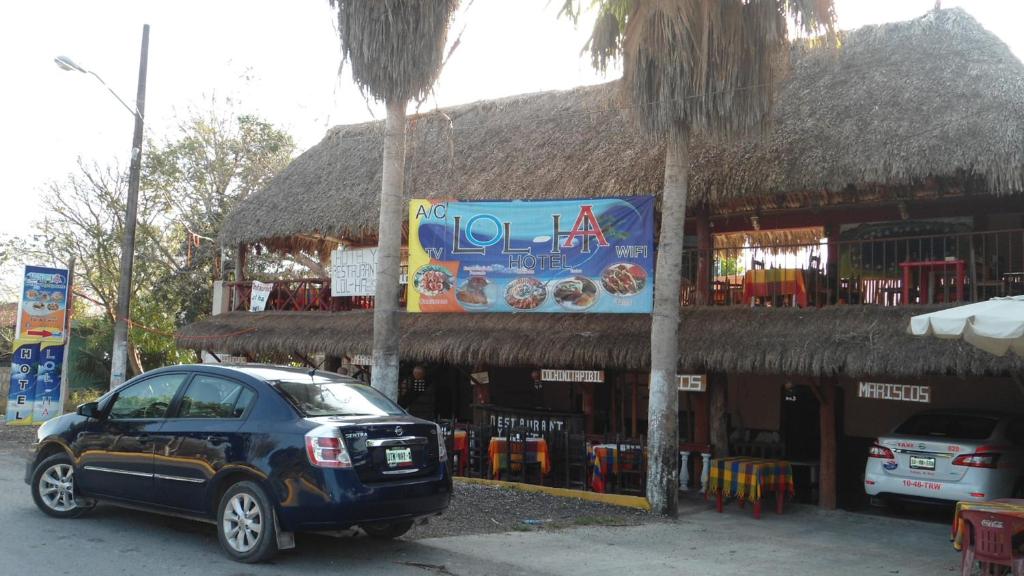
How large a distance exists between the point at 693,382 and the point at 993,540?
6142 mm

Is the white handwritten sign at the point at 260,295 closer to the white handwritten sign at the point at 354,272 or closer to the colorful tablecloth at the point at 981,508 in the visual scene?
the white handwritten sign at the point at 354,272

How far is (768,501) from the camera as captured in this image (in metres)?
12.6

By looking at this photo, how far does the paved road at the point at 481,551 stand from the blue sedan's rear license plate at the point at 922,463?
80 centimetres

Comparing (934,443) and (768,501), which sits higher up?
(934,443)

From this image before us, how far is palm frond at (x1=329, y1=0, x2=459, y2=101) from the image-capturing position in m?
11.2

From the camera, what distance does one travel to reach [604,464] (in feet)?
39.9

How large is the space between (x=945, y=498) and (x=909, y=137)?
467cm

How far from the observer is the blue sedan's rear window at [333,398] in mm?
7090

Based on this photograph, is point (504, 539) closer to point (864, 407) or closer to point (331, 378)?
point (331, 378)

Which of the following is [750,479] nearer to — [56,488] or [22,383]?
[56,488]

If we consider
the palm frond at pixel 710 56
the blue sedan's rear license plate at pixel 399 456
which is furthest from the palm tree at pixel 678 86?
the blue sedan's rear license plate at pixel 399 456

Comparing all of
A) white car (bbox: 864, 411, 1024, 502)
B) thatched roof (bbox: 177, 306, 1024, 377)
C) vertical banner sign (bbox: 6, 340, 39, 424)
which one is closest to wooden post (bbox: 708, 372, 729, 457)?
thatched roof (bbox: 177, 306, 1024, 377)

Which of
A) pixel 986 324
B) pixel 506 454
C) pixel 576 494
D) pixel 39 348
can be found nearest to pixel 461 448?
pixel 506 454

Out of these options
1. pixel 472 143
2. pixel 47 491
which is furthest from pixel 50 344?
pixel 47 491
